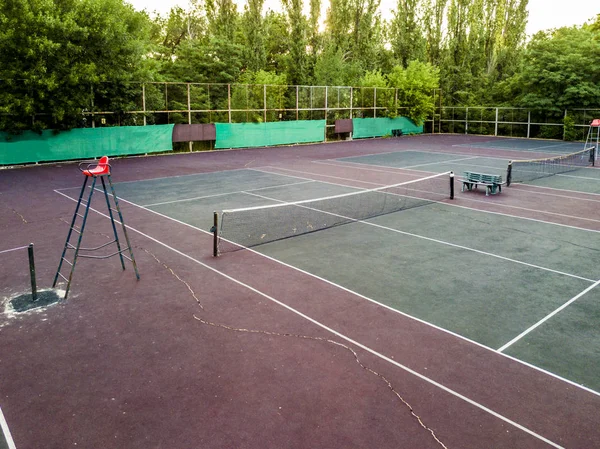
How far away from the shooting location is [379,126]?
143 ft

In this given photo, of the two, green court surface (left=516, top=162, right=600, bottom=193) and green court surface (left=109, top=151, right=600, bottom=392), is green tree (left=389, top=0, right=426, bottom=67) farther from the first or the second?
green court surface (left=109, top=151, right=600, bottom=392)

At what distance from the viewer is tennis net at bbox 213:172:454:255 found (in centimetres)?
1230

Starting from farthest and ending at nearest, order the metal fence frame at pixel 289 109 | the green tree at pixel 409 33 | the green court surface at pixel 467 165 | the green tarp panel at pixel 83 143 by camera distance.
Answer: the green tree at pixel 409 33 < the metal fence frame at pixel 289 109 < the green tarp panel at pixel 83 143 < the green court surface at pixel 467 165

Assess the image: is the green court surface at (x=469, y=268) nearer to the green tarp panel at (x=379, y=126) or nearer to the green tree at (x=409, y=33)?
the green tarp panel at (x=379, y=126)

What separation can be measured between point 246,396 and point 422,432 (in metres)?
1.96

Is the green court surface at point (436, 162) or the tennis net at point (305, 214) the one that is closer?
the tennis net at point (305, 214)

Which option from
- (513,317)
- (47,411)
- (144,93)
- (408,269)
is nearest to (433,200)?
(408,269)

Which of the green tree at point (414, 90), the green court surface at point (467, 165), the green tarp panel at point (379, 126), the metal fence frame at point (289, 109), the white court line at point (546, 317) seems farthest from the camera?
the green tree at point (414, 90)

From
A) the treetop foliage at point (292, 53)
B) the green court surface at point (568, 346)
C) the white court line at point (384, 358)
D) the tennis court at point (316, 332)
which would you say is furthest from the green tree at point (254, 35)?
the green court surface at point (568, 346)

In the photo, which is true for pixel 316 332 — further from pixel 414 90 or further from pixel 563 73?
pixel 563 73

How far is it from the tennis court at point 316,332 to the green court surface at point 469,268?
0.05 metres

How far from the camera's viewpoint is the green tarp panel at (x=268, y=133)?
112 feet

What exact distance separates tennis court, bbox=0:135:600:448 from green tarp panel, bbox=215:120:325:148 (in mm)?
19200

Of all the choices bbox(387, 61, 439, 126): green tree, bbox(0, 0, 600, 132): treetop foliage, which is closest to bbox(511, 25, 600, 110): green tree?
bbox(0, 0, 600, 132): treetop foliage
